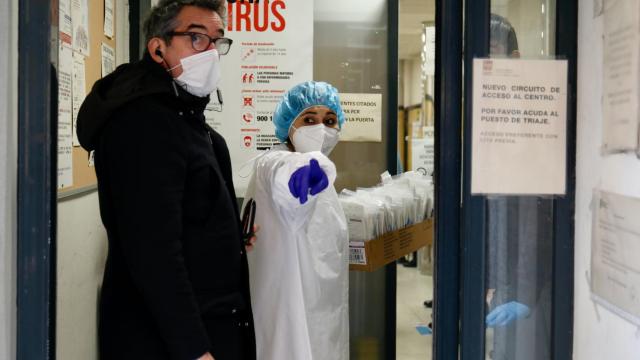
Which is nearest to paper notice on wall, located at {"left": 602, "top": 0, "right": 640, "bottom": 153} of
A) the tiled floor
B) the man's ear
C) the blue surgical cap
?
the man's ear

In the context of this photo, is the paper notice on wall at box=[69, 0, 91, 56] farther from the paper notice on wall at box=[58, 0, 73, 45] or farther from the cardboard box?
the cardboard box

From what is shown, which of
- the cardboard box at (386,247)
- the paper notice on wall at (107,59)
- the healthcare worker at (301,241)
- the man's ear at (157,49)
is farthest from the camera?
the cardboard box at (386,247)

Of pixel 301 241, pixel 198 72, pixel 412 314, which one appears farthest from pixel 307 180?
pixel 412 314

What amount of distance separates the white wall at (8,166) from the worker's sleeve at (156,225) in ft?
0.72

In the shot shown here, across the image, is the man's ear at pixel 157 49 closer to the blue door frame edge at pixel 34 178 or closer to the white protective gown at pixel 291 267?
the blue door frame edge at pixel 34 178

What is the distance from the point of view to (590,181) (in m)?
1.31

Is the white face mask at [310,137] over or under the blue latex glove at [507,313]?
over

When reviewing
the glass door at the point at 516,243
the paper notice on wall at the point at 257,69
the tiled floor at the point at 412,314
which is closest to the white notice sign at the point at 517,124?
the glass door at the point at 516,243

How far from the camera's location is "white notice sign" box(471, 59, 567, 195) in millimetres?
1322

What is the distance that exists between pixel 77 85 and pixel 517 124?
1314 millimetres

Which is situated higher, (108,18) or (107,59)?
(108,18)

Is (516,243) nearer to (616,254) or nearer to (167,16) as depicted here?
(616,254)

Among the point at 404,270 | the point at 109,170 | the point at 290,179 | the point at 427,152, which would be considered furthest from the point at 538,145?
the point at 404,270

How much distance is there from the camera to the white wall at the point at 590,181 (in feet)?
4.00
